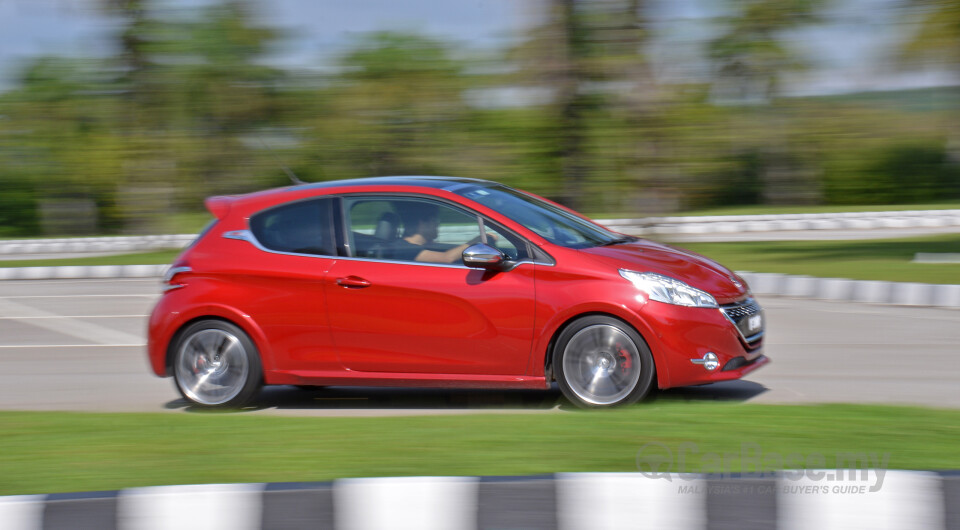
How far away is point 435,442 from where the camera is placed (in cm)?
554

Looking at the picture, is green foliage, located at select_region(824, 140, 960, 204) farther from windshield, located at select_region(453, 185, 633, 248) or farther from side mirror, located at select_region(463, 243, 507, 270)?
side mirror, located at select_region(463, 243, 507, 270)

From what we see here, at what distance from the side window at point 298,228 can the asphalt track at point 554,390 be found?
1137 mm

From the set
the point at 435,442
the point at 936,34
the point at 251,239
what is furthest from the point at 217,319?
the point at 936,34

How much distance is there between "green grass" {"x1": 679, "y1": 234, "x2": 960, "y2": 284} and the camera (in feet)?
50.8

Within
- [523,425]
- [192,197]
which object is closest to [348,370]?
[523,425]

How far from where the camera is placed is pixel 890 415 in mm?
5875

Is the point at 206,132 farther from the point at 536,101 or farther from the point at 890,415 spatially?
the point at 890,415

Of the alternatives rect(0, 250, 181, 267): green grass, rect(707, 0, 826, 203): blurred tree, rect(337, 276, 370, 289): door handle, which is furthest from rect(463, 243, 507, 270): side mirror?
rect(707, 0, 826, 203): blurred tree

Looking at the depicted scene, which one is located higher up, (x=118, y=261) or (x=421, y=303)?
(x=118, y=261)

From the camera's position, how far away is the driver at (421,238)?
7.21 meters

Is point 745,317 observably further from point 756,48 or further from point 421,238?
point 756,48

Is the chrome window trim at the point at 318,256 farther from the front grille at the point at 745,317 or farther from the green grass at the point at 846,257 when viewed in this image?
the green grass at the point at 846,257

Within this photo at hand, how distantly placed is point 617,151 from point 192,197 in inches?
535

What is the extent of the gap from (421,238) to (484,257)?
0.59 meters
